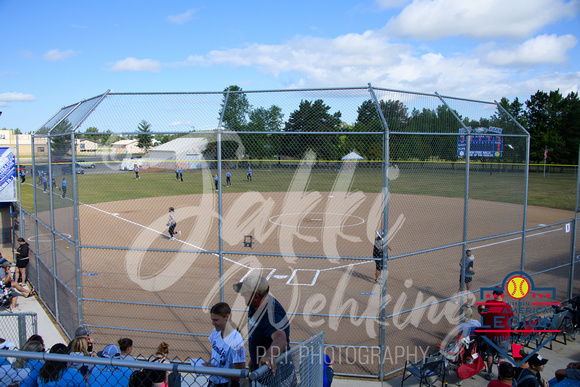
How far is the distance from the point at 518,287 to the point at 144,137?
7.99 m

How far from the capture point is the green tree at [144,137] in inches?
256

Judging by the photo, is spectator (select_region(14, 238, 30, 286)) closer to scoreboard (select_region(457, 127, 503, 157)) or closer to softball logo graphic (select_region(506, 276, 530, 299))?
scoreboard (select_region(457, 127, 503, 157))

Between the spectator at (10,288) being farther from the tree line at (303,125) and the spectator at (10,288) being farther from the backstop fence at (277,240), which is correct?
the tree line at (303,125)

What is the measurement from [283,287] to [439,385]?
206 inches

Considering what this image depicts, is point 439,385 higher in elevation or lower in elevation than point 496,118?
lower

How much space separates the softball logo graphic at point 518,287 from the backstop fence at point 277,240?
807 millimetres

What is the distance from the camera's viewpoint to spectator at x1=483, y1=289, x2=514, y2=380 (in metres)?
6.57

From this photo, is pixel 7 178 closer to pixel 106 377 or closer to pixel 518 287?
pixel 106 377

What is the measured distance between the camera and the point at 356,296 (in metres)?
10.0

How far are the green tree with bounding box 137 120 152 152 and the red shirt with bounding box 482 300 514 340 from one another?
687 cm

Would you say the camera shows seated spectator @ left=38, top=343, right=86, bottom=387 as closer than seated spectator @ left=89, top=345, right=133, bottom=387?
Yes

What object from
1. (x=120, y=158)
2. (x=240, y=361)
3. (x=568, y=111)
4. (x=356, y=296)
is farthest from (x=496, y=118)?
(x=568, y=111)

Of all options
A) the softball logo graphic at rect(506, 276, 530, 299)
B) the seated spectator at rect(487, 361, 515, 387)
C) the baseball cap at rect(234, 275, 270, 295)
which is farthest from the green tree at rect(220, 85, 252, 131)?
the softball logo graphic at rect(506, 276, 530, 299)

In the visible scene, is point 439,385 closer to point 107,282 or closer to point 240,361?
point 240,361
